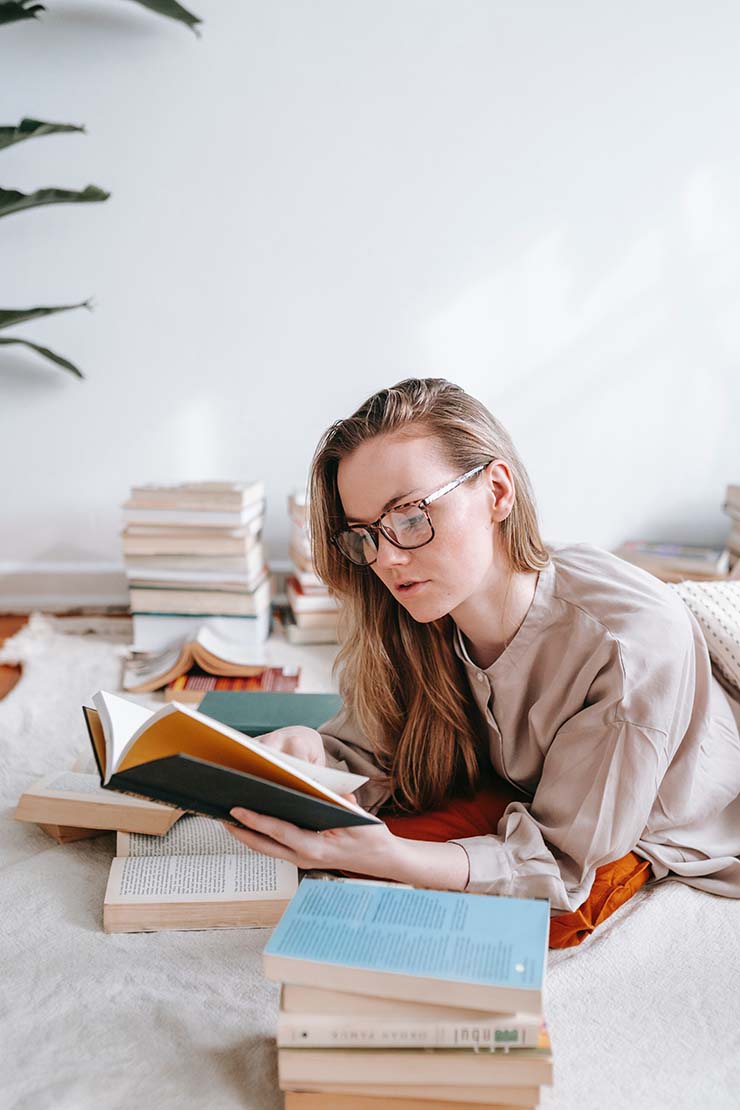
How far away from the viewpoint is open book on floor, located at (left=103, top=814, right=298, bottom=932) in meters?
1.25

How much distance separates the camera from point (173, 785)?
37.9 inches

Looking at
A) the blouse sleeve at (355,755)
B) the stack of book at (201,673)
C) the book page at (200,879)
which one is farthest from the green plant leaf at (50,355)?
the book page at (200,879)

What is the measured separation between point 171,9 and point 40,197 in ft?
1.91

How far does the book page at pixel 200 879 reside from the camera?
1.26m

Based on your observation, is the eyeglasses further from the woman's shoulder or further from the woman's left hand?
the woman's left hand

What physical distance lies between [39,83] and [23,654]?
151 centimetres

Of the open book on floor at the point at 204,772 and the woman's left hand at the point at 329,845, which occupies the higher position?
the open book on floor at the point at 204,772

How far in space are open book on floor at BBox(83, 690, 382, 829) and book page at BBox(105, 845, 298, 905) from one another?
0.94 ft

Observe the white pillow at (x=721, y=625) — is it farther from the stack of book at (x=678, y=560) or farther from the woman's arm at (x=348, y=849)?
the stack of book at (x=678, y=560)

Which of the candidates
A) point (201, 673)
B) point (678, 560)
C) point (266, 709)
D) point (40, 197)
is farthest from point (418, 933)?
point (40, 197)

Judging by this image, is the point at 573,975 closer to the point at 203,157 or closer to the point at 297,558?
the point at 297,558

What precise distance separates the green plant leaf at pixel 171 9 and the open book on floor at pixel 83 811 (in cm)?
191

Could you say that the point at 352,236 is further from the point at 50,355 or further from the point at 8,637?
the point at 8,637

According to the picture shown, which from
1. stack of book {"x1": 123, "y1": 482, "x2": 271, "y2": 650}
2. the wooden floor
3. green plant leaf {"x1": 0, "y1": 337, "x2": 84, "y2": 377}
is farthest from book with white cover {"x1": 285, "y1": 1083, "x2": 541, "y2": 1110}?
green plant leaf {"x1": 0, "y1": 337, "x2": 84, "y2": 377}
